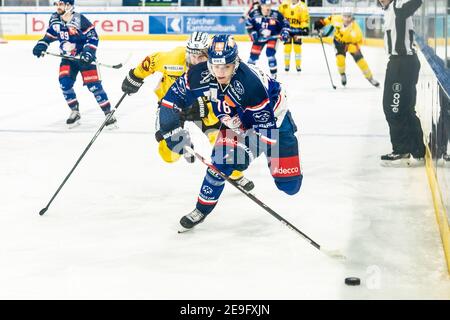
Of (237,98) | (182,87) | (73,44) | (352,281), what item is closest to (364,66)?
(73,44)

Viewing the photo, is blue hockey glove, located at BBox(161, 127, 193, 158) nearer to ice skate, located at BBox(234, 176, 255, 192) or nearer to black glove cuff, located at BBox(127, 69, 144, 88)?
ice skate, located at BBox(234, 176, 255, 192)

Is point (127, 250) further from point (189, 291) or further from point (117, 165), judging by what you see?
point (117, 165)

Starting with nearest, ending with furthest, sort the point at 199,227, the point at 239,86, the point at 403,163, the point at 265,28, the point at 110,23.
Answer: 1. the point at 239,86
2. the point at 199,227
3. the point at 403,163
4. the point at 265,28
5. the point at 110,23

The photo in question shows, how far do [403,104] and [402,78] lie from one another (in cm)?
18

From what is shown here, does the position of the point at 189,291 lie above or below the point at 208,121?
below

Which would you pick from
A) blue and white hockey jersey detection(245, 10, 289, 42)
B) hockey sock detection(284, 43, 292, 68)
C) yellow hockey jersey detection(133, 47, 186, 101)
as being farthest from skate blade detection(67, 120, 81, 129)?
hockey sock detection(284, 43, 292, 68)

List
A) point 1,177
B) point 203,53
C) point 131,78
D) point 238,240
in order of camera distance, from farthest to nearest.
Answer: point 1,177 → point 131,78 → point 203,53 → point 238,240

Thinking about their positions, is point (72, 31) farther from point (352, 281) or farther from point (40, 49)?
point (352, 281)

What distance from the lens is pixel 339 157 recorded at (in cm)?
709

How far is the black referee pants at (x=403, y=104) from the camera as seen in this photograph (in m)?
6.42

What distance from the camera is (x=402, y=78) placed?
6426 millimetres

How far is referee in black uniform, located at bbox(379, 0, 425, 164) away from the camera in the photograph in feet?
20.9

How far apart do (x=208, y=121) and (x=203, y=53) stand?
1.00 meters
